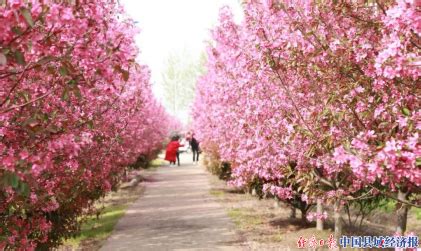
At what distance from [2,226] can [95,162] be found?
2.73 metres

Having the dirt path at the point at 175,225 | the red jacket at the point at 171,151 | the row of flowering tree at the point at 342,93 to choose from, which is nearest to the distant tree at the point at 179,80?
the red jacket at the point at 171,151

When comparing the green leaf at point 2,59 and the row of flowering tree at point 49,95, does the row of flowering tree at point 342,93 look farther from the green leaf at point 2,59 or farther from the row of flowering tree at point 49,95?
the green leaf at point 2,59

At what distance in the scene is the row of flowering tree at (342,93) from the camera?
11.5 ft

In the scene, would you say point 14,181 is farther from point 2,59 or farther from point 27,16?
point 27,16

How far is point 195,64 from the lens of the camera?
8131cm

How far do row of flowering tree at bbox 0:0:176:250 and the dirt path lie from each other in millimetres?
2112

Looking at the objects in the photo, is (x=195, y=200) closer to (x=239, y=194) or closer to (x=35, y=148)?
(x=239, y=194)

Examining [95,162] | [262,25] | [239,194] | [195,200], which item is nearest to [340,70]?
[262,25]

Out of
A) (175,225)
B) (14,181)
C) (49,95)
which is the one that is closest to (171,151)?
(175,225)

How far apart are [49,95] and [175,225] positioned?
7119 mm

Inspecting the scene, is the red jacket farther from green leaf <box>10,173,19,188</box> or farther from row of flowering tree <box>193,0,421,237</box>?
green leaf <box>10,173,19,188</box>

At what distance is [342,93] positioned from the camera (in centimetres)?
516

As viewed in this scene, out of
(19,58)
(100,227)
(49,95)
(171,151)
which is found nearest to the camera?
(19,58)

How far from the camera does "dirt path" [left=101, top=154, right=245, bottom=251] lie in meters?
9.85
